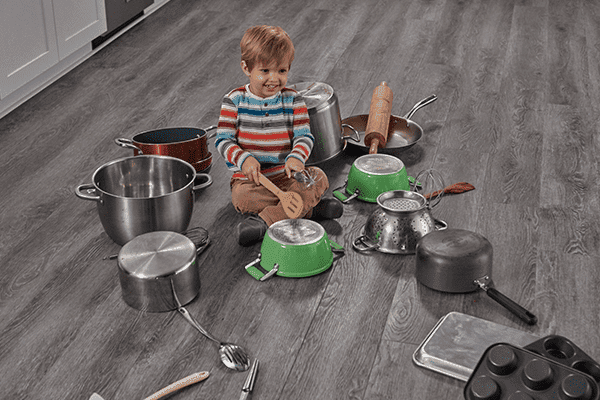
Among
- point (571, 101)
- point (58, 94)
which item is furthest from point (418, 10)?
point (58, 94)

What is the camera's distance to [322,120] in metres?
2.03

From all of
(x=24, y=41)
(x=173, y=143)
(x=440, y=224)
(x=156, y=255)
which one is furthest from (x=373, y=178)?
(x=24, y=41)

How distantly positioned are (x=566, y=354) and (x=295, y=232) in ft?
2.20

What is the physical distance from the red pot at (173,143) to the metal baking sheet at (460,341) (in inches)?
35.1

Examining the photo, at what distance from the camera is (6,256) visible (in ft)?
5.65

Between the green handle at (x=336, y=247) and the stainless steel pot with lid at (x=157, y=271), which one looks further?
the green handle at (x=336, y=247)

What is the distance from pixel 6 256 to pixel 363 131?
1178mm

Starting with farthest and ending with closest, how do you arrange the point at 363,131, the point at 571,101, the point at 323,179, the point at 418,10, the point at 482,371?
the point at 418,10, the point at 571,101, the point at 363,131, the point at 323,179, the point at 482,371

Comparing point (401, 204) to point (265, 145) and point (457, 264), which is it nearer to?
point (457, 264)

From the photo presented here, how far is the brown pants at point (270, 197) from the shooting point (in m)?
1.80

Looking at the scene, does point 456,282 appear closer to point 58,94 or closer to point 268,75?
point 268,75

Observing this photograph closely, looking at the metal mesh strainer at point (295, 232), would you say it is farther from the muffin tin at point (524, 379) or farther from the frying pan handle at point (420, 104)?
the frying pan handle at point (420, 104)

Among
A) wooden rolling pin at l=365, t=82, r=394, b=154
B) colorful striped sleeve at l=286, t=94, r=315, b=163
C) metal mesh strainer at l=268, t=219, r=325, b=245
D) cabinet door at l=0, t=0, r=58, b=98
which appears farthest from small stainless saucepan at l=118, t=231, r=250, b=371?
cabinet door at l=0, t=0, r=58, b=98

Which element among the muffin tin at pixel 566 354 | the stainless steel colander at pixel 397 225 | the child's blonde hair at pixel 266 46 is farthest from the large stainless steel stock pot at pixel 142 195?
the muffin tin at pixel 566 354
